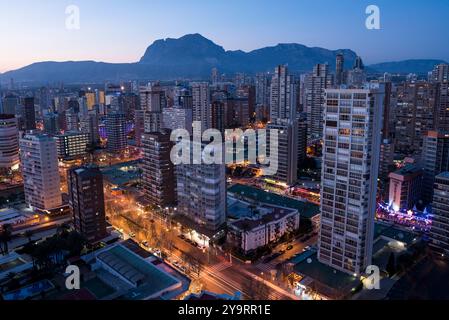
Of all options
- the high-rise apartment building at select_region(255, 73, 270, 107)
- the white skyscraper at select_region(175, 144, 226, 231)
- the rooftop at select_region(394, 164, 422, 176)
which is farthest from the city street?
the high-rise apartment building at select_region(255, 73, 270, 107)

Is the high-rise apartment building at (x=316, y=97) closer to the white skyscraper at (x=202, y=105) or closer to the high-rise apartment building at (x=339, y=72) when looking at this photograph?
the high-rise apartment building at (x=339, y=72)

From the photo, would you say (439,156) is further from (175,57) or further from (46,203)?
(175,57)

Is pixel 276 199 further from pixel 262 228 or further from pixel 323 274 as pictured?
pixel 323 274

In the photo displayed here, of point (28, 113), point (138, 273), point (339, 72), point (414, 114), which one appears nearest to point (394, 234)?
point (138, 273)

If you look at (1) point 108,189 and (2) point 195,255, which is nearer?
(2) point 195,255
